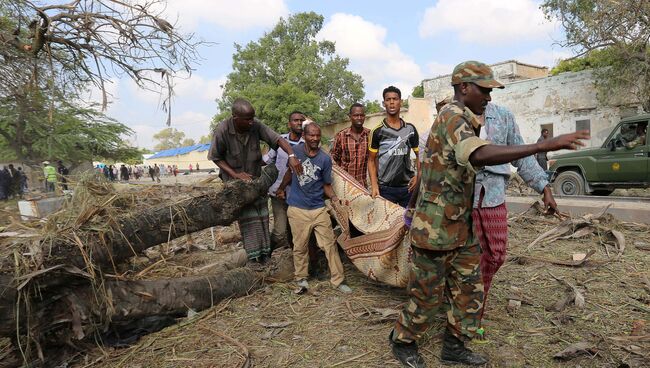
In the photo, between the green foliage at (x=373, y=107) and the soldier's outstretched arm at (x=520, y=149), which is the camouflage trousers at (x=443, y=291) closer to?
the soldier's outstretched arm at (x=520, y=149)

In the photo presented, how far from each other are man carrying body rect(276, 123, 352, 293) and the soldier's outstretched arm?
2000mm

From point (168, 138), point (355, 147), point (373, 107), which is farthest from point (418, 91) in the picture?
point (168, 138)

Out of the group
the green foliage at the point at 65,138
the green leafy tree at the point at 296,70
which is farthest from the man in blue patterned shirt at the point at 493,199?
the green leafy tree at the point at 296,70

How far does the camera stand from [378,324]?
310cm

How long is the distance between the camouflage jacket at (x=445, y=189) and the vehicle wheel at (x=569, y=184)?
9.01 meters

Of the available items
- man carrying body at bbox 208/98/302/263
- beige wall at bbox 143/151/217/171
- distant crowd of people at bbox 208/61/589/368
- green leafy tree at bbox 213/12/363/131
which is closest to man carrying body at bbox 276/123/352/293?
distant crowd of people at bbox 208/61/589/368

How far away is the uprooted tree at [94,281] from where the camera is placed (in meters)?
2.48

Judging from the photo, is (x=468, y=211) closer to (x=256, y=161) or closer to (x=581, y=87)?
(x=256, y=161)

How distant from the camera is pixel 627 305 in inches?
122

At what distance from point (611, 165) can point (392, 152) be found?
769cm

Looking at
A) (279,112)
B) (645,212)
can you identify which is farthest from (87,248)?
(279,112)

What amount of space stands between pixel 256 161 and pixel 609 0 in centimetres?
1351

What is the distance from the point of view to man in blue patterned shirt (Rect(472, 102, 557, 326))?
2.62 m

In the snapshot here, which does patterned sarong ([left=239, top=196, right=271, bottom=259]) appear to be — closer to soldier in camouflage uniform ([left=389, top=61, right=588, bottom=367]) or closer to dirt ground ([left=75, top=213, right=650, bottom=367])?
dirt ground ([left=75, top=213, right=650, bottom=367])
